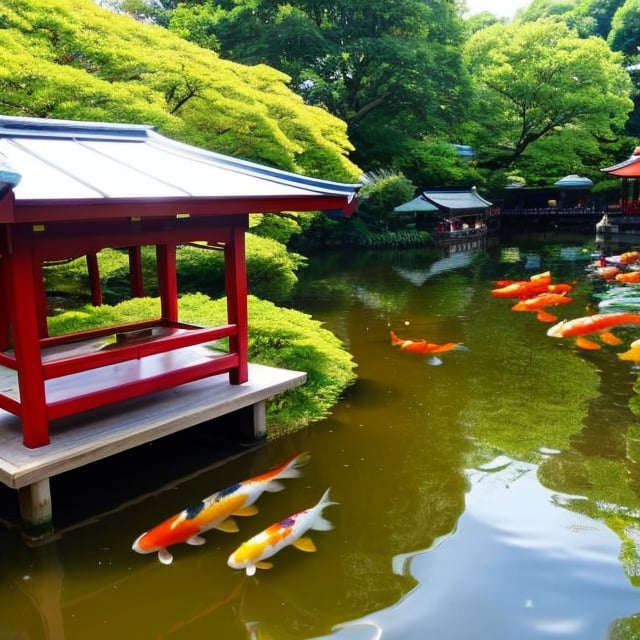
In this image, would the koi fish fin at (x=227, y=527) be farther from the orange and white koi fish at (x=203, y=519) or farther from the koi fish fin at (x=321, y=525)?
the koi fish fin at (x=321, y=525)

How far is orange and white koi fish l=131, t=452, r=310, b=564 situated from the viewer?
4.40 m

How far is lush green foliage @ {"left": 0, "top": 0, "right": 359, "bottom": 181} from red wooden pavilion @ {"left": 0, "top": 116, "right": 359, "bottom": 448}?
3671mm

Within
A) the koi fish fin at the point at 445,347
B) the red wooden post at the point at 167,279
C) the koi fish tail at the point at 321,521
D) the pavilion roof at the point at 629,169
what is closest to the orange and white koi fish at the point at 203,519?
the koi fish tail at the point at 321,521

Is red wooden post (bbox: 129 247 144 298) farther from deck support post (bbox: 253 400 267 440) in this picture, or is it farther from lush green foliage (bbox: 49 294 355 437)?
deck support post (bbox: 253 400 267 440)

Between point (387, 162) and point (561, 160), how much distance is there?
1017 cm

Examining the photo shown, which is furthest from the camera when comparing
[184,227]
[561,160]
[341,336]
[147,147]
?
[561,160]

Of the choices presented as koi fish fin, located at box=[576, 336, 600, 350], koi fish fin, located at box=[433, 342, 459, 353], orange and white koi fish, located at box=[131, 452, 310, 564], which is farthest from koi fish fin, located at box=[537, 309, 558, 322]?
orange and white koi fish, located at box=[131, 452, 310, 564]

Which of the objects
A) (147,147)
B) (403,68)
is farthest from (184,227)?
(403,68)

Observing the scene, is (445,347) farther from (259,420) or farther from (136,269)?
(136,269)

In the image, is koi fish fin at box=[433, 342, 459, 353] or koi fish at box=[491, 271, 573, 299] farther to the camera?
koi fish at box=[491, 271, 573, 299]

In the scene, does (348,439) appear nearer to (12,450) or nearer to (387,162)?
(12,450)

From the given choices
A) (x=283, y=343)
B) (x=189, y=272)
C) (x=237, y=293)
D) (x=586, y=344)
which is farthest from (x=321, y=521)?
(x=189, y=272)

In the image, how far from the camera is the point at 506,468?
5.87 metres

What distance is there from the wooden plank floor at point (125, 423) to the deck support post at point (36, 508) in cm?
18
